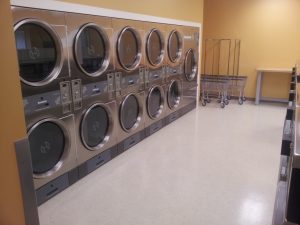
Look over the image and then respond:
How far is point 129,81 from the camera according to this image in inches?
137

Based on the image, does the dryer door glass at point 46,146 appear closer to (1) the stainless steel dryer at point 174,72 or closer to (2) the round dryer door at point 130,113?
(2) the round dryer door at point 130,113

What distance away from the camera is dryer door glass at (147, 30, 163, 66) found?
384 centimetres

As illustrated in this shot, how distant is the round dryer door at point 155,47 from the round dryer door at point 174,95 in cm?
65

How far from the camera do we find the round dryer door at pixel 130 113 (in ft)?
11.3

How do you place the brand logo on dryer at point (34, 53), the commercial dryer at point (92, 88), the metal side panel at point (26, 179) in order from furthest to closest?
the commercial dryer at point (92, 88) < the brand logo on dryer at point (34, 53) < the metal side panel at point (26, 179)

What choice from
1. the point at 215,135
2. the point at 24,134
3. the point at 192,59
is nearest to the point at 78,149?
the point at 24,134

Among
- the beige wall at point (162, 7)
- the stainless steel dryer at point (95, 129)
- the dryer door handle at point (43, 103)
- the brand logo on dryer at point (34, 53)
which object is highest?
the beige wall at point (162, 7)

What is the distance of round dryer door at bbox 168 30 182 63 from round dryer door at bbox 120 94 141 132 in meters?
1.19

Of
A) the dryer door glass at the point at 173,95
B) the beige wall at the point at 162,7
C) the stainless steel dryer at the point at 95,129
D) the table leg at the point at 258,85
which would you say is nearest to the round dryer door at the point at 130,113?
the stainless steel dryer at the point at 95,129

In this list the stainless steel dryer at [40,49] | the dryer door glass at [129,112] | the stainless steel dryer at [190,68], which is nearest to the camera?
the stainless steel dryer at [40,49]

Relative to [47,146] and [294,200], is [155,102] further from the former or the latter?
[294,200]

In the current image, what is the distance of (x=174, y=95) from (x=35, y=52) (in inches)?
121

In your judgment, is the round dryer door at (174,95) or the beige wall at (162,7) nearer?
the beige wall at (162,7)

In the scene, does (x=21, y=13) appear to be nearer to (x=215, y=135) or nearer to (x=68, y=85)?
(x=68, y=85)
